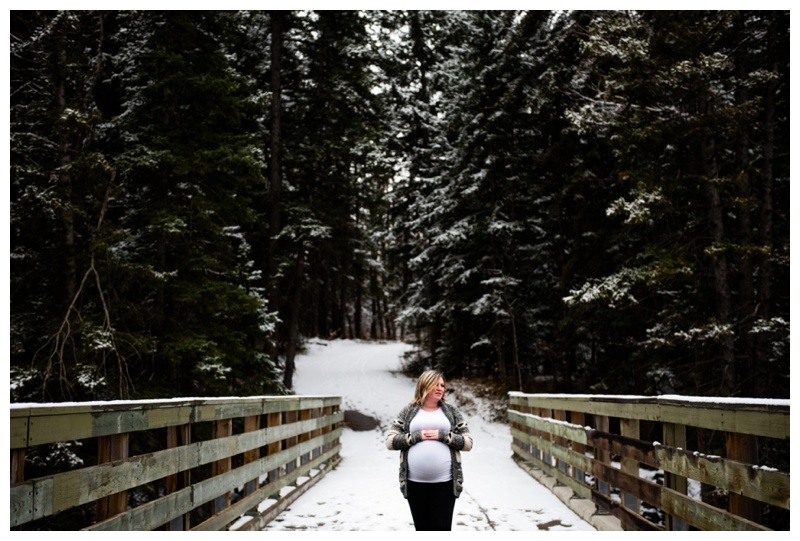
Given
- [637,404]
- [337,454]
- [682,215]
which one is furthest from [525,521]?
[682,215]

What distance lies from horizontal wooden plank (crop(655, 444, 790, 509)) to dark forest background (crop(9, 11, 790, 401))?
20.8 ft

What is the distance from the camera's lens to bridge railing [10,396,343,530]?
116 inches

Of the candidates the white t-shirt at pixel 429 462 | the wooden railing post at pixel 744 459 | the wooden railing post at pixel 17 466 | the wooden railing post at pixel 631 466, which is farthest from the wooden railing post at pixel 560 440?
the wooden railing post at pixel 17 466

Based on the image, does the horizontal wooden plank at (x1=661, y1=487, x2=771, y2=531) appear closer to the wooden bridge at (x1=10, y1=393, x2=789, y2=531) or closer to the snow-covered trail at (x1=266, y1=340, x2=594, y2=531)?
the wooden bridge at (x1=10, y1=393, x2=789, y2=531)

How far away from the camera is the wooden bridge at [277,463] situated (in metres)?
3.17

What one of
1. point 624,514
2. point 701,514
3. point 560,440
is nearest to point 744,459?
point 701,514

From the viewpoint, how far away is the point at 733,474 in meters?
3.56

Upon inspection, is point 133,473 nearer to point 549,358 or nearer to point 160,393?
point 160,393

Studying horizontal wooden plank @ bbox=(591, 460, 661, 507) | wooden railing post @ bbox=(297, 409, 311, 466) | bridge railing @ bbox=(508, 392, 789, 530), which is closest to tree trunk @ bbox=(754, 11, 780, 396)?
bridge railing @ bbox=(508, 392, 789, 530)

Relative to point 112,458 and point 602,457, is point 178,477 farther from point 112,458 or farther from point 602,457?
point 602,457

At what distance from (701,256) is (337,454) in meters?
8.22

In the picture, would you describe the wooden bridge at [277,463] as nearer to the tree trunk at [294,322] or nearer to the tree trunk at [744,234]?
the tree trunk at [744,234]

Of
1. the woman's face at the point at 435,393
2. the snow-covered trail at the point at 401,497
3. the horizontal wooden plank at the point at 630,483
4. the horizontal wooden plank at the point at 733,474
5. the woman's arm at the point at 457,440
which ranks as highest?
the woman's face at the point at 435,393

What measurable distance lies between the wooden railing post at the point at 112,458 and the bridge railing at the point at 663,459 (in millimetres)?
3634
